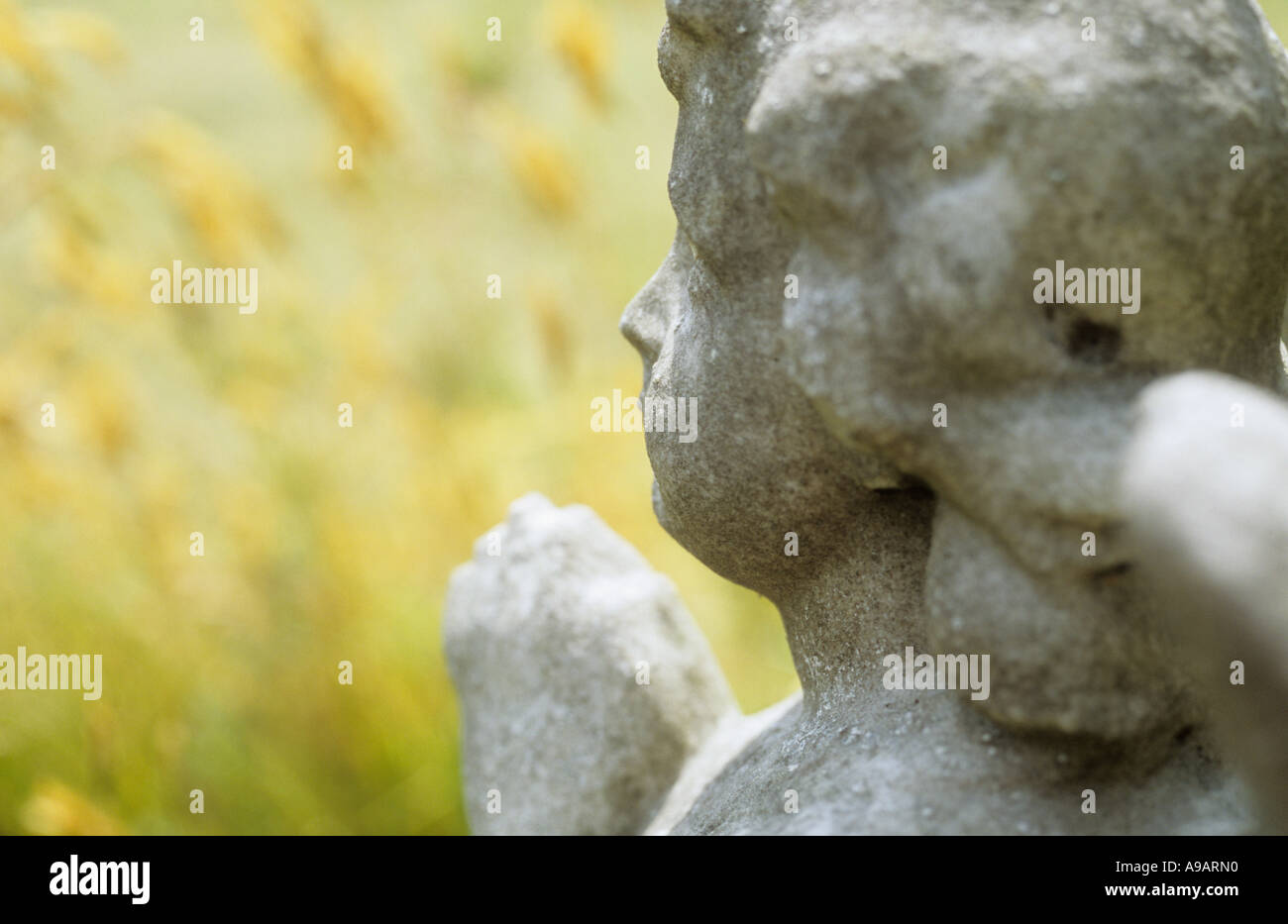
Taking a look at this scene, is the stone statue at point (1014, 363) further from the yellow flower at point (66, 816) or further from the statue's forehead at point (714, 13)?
the yellow flower at point (66, 816)

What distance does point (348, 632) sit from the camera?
1.83 meters

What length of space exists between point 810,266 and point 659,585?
1.46 feet

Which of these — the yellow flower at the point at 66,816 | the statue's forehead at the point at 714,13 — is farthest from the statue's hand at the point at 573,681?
the yellow flower at the point at 66,816

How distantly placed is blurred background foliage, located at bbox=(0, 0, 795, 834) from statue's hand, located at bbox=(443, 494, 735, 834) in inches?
28.6

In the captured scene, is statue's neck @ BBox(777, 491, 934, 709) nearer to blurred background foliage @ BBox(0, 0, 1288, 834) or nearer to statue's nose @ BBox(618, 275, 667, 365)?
statue's nose @ BBox(618, 275, 667, 365)

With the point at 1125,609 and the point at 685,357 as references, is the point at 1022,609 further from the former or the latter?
the point at 685,357

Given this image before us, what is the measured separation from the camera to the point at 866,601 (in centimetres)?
72

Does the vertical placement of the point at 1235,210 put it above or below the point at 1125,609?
above

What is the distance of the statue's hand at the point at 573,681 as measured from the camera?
0.93m

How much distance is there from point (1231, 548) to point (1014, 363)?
154mm
